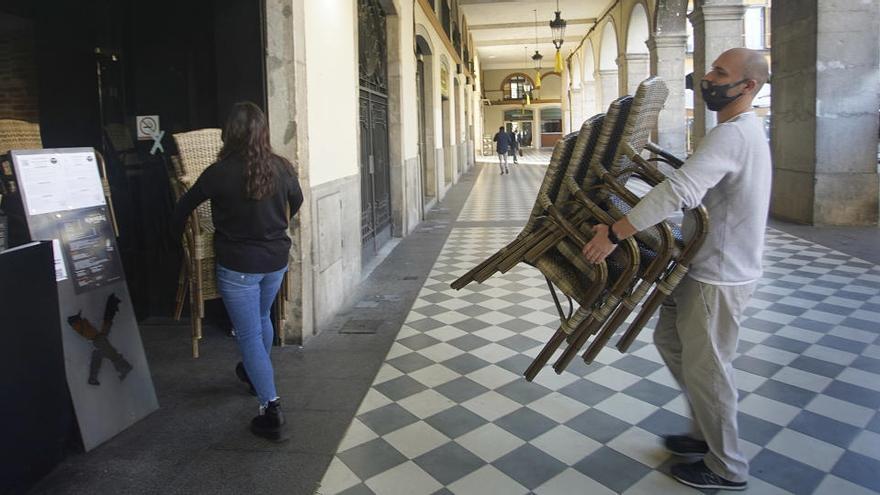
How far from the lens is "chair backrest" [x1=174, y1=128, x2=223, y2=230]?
3.55 m

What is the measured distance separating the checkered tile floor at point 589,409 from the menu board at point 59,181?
1.54 meters

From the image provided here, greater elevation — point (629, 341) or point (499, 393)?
point (629, 341)

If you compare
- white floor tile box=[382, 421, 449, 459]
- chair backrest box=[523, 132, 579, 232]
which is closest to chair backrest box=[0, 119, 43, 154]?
white floor tile box=[382, 421, 449, 459]

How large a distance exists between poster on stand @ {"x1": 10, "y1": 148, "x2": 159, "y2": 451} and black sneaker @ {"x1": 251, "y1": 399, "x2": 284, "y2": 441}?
623mm

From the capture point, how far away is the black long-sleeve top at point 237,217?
2.72 meters

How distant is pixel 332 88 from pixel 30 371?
3.17m

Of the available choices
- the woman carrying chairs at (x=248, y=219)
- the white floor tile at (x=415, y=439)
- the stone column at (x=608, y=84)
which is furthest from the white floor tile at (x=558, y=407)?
the stone column at (x=608, y=84)

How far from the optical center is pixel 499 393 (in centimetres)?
342

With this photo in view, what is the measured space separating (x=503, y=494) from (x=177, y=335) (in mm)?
2873

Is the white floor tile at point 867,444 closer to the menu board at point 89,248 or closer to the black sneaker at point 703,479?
the black sneaker at point 703,479

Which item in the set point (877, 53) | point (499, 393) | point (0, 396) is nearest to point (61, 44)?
point (0, 396)

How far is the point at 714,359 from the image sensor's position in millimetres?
2350

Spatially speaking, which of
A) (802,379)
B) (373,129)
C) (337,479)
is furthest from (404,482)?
(373,129)

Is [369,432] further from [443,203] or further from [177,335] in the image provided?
[443,203]
